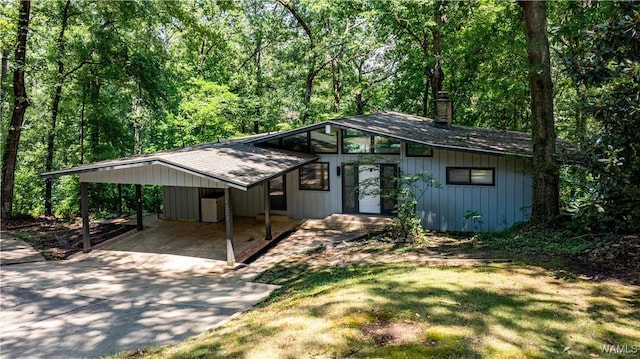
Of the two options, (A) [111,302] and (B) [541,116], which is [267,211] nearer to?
(A) [111,302]

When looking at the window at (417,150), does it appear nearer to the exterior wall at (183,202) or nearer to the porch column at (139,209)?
the exterior wall at (183,202)

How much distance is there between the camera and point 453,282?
5.79 meters

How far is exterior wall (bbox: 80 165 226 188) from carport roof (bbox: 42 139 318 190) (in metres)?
0.24

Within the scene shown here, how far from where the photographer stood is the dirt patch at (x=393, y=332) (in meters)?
3.89

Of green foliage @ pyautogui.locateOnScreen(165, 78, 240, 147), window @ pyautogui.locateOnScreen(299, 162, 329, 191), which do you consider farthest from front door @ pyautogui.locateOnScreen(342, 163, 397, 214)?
green foliage @ pyautogui.locateOnScreen(165, 78, 240, 147)

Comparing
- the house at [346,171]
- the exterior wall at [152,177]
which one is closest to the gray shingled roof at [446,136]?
the house at [346,171]

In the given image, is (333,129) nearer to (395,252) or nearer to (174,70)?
(395,252)

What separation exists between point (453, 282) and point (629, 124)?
380cm

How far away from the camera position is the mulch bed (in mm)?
11188

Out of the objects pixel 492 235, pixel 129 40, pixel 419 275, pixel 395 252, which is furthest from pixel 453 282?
pixel 129 40

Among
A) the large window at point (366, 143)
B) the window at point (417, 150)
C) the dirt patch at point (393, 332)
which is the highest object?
the large window at point (366, 143)

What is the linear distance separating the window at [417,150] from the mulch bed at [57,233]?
904 centimetres

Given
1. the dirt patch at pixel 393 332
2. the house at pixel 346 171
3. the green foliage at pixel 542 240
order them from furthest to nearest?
the house at pixel 346 171
the green foliage at pixel 542 240
the dirt patch at pixel 393 332

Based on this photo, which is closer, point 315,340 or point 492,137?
point 315,340
